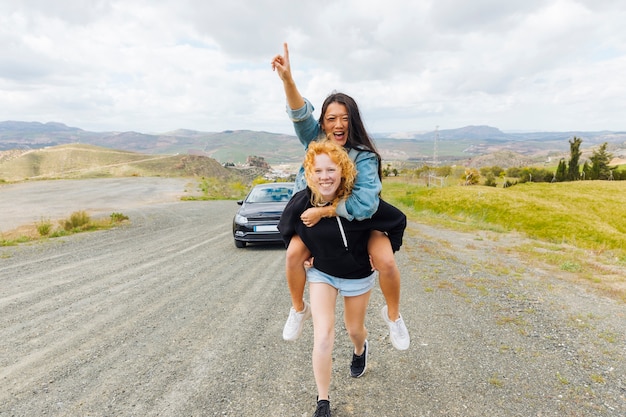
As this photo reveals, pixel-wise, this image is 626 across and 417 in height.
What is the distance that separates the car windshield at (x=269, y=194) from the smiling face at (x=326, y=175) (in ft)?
25.7

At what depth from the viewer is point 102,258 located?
26.6 feet

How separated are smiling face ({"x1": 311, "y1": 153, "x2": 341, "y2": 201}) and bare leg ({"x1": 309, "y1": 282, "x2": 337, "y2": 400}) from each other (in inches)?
25.7

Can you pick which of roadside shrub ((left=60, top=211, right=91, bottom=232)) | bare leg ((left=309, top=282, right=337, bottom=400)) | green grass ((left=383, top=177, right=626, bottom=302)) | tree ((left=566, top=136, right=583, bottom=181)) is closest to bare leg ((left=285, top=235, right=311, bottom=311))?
bare leg ((left=309, top=282, right=337, bottom=400))

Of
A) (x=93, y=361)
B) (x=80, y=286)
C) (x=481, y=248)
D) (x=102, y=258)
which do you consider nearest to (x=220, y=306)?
(x=93, y=361)

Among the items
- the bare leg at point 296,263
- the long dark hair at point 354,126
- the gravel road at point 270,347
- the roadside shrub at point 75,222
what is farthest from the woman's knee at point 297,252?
the roadside shrub at point 75,222

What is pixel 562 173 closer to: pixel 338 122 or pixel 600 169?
pixel 600 169

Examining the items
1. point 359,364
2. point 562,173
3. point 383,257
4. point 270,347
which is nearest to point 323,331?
point 383,257

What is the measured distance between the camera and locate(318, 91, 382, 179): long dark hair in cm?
246

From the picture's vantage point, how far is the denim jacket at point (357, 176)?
7.36 feet

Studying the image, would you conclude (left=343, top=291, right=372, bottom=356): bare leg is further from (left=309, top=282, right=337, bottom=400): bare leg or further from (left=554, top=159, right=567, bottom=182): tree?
(left=554, top=159, right=567, bottom=182): tree

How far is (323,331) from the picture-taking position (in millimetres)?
2348

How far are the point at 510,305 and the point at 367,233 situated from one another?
3638 millimetres

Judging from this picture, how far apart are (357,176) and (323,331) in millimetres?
1030

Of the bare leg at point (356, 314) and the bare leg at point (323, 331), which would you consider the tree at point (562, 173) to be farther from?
the bare leg at point (323, 331)
